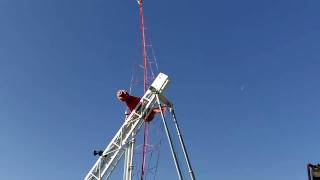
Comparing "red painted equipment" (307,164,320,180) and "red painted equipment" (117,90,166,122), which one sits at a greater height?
"red painted equipment" (117,90,166,122)

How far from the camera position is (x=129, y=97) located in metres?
37.6

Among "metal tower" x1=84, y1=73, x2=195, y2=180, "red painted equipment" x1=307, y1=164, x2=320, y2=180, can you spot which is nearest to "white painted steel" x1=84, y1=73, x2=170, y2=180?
"metal tower" x1=84, y1=73, x2=195, y2=180

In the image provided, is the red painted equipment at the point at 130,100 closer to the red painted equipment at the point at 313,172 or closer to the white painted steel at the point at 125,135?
the white painted steel at the point at 125,135

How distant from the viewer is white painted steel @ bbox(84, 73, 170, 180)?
1438 inches

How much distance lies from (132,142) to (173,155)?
612 centimetres

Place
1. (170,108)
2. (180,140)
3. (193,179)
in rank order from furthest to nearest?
(170,108)
(180,140)
(193,179)

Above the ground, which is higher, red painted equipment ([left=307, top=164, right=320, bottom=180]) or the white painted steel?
the white painted steel

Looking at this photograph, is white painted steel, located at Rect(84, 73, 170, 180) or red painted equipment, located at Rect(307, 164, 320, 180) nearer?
red painted equipment, located at Rect(307, 164, 320, 180)

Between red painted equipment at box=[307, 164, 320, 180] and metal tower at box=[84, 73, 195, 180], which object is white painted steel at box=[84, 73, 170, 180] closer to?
metal tower at box=[84, 73, 195, 180]

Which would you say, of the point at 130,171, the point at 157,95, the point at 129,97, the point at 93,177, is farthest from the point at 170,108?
the point at 93,177

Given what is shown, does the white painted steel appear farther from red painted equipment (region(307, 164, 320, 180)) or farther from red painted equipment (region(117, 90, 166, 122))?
red painted equipment (region(307, 164, 320, 180))

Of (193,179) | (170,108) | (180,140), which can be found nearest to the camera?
(193,179)

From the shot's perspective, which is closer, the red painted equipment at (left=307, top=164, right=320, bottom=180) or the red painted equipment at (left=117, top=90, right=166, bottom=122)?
the red painted equipment at (left=307, top=164, right=320, bottom=180)

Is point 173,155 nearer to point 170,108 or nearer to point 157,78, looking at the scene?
point 170,108
